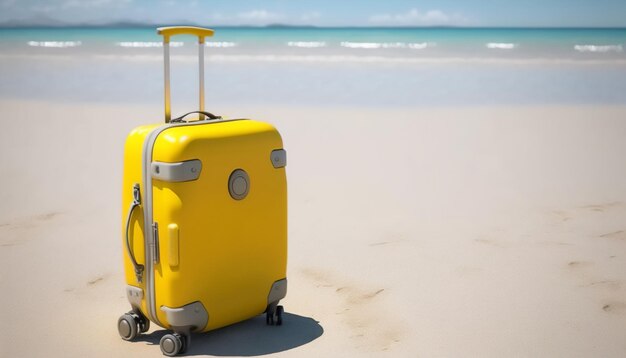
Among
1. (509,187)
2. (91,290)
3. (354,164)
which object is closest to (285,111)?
(354,164)

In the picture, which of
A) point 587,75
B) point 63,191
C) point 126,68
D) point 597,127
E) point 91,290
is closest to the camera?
point 91,290

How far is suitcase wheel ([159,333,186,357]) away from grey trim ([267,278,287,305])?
467 mm

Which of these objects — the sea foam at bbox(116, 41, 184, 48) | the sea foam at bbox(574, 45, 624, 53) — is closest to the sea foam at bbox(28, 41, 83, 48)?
the sea foam at bbox(116, 41, 184, 48)

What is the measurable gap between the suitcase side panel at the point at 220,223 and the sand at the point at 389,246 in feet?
0.66

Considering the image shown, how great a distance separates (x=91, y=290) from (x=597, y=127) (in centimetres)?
626

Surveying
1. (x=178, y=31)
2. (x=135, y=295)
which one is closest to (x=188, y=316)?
(x=135, y=295)

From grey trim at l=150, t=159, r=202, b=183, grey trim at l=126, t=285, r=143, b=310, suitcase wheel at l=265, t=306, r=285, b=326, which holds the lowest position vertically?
suitcase wheel at l=265, t=306, r=285, b=326

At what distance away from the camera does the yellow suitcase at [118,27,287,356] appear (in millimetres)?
3113

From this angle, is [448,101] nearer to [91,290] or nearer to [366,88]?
[366,88]

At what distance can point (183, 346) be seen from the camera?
127 inches

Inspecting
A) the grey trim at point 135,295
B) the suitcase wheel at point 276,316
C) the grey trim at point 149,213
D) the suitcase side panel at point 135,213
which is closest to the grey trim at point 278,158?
the grey trim at point 149,213

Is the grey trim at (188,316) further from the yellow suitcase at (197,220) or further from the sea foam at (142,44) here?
the sea foam at (142,44)

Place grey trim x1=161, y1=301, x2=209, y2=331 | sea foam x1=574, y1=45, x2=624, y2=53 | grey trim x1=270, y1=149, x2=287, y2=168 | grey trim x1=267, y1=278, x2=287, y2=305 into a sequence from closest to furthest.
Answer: grey trim x1=161, y1=301, x2=209, y2=331 → grey trim x1=270, y1=149, x2=287, y2=168 → grey trim x1=267, y1=278, x2=287, y2=305 → sea foam x1=574, y1=45, x2=624, y2=53

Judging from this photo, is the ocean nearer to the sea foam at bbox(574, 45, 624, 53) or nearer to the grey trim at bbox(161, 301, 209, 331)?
the sea foam at bbox(574, 45, 624, 53)
